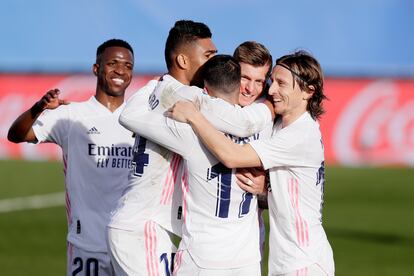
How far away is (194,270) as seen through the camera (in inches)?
301

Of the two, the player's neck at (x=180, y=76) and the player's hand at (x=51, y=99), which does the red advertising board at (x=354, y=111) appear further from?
the player's neck at (x=180, y=76)

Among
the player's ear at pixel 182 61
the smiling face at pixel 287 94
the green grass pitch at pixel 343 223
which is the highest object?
the player's ear at pixel 182 61

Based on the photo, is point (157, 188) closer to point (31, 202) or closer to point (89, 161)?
point (89, 161)

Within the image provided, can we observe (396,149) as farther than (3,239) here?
Yes

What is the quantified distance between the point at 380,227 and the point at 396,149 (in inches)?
400

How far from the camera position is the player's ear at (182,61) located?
311 inches

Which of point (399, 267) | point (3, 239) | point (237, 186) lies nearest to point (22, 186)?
point (3, 239)

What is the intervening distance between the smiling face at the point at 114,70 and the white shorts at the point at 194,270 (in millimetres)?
2540

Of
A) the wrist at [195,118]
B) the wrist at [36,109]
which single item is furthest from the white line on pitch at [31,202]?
the wrist at [195,118]

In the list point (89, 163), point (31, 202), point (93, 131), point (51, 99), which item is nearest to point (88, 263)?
point (89, 163)

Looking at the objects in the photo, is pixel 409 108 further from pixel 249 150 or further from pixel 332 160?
pixel 249 150

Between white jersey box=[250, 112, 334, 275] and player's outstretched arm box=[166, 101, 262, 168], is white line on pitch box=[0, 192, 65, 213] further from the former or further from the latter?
player's outstretched arm box=[166, 101, 262, 168]

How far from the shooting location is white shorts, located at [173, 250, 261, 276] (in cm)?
762

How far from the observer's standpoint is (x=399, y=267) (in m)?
16.0
